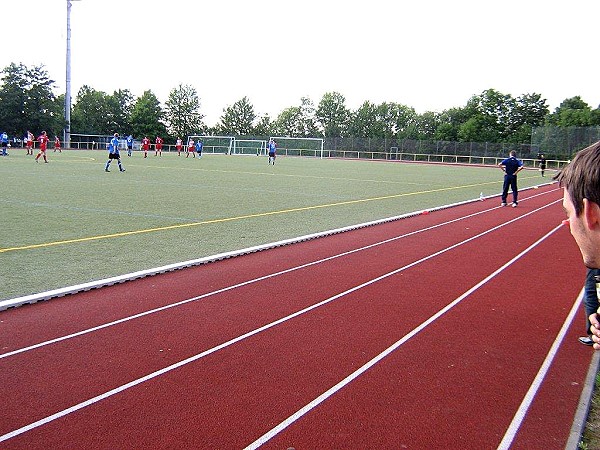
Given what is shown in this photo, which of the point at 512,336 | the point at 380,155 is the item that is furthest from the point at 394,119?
the point at 512,336

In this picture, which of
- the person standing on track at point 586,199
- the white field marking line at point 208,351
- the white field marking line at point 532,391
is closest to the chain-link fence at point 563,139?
the white field marking line at point 208,351

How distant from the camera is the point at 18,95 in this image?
210ft

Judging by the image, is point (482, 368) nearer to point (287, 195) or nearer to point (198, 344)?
point (198, 344)

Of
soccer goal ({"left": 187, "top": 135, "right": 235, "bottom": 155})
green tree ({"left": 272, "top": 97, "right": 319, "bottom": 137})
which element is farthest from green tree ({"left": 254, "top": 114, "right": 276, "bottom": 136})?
soccer goal ({"left": 187, "top": 135, "right": 235, "bottom": 155})

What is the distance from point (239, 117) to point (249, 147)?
46879mm

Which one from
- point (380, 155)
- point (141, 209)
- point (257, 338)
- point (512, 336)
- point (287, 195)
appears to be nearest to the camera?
point (257, 338)

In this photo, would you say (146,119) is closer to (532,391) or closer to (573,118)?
(573,118)

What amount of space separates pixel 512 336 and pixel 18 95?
69049mm

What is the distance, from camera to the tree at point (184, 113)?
108000 millimetres

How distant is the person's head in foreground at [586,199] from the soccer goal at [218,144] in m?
73.4

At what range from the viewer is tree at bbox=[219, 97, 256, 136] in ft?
384

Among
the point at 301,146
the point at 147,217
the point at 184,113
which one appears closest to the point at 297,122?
the point at 184,113

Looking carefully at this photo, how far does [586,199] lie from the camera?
1527 millimetres

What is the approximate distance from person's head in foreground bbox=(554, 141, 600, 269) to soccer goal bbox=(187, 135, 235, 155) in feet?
241
